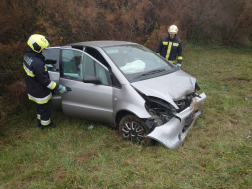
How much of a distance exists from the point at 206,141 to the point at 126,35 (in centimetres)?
588

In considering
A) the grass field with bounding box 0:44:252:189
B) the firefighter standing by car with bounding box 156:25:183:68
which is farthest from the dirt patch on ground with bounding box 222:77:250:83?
the firefighter standing by car with bounding box 156:25:183:68

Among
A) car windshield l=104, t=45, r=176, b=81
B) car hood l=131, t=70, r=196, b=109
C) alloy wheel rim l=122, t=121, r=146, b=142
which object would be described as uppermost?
car windshield l=104, t=45, r=176, b=81

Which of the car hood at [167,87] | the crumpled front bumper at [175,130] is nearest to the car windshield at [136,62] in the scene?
the car hood at [167,87]

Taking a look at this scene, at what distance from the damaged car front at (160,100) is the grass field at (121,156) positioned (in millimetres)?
216

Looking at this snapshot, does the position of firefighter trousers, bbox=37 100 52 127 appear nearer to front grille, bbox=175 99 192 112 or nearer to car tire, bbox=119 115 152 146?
car tire, bbox=119 115 152 146

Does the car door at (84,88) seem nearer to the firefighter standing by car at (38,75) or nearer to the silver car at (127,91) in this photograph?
the silver car at (127,91)

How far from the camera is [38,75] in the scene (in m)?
3.38

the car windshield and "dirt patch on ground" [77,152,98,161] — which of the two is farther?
the car windshield

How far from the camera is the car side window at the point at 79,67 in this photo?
3.37 m

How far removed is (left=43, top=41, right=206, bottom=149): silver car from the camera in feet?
9.47

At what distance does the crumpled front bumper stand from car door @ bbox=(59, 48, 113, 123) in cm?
92

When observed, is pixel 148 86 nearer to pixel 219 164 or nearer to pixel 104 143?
pixel 104 143

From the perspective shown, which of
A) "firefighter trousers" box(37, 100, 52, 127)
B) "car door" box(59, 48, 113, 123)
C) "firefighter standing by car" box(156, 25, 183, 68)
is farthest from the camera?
"firefighter standing by car" box(156, 25, 183, 68)

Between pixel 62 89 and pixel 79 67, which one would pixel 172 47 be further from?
pixel 62 89
